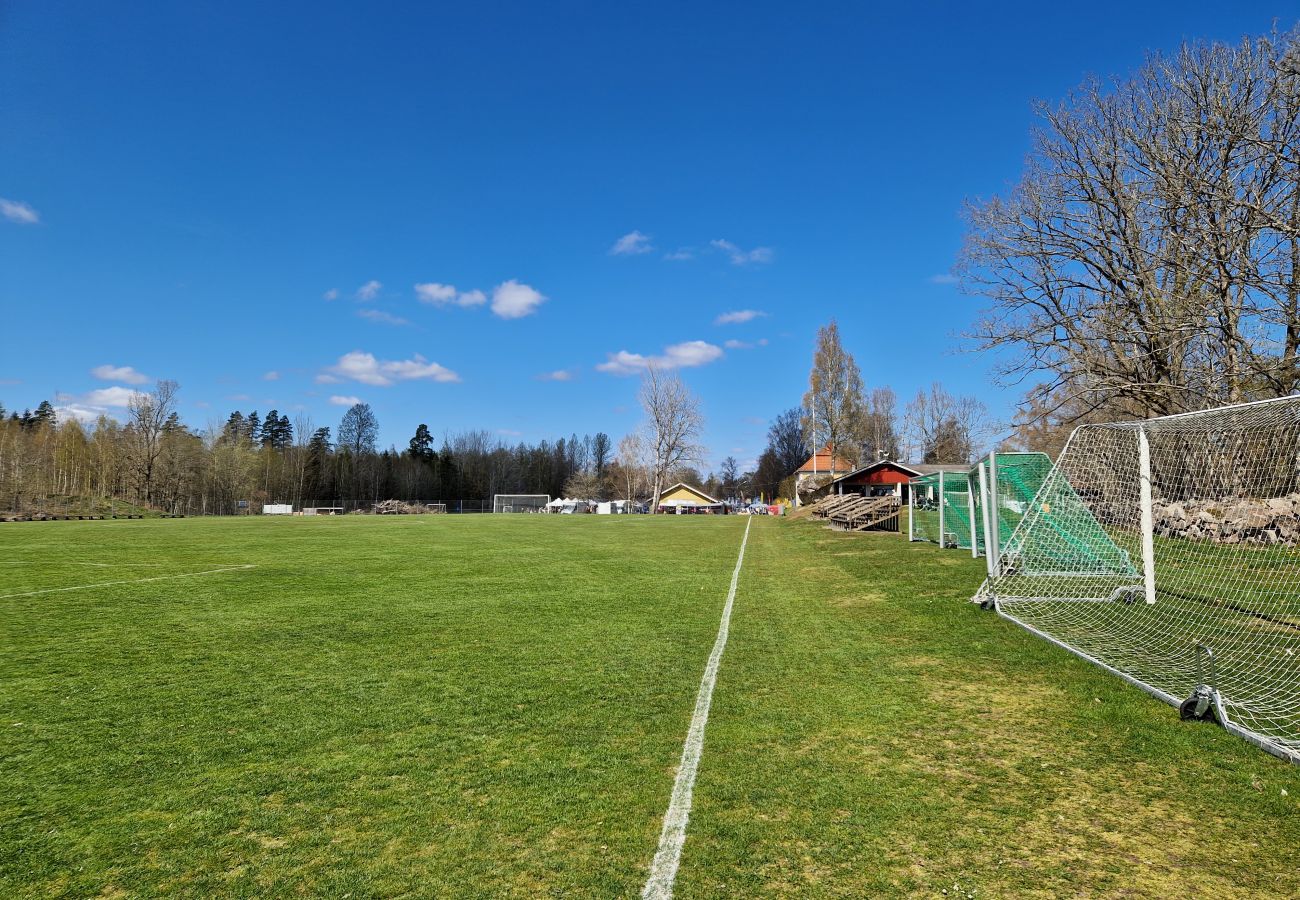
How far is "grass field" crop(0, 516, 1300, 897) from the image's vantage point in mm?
2984

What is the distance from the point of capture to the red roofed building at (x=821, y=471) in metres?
62.9

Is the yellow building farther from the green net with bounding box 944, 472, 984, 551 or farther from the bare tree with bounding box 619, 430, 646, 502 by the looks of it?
the green net with bounding box 944, 472, 984, 551

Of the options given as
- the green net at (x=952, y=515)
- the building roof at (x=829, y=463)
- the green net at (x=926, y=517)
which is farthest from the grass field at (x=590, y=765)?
the building roof at (x=829, y=463)

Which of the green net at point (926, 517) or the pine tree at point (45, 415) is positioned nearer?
the green net at point (926, 517)

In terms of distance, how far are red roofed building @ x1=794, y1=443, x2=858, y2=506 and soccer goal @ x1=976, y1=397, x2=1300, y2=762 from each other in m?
47.6

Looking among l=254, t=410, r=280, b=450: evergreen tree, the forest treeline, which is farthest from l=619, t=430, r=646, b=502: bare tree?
l=254, t=410, r=280, b=450: evergreen tree

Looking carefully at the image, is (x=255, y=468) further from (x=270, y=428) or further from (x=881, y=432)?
(x=881, y=432)

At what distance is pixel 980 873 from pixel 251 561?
1681cm

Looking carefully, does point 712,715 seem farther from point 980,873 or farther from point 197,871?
point 197,871

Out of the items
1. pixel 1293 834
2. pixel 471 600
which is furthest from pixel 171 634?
pixel 1293 834

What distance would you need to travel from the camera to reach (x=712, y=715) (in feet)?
16.7

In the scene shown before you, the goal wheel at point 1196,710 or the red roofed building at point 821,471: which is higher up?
the red roofed building at point 821,471

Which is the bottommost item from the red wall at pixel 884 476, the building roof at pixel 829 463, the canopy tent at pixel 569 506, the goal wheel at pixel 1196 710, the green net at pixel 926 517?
the canopy tent at pixel 569 506

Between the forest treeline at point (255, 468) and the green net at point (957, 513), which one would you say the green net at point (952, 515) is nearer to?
the green net at point (957, 513)
